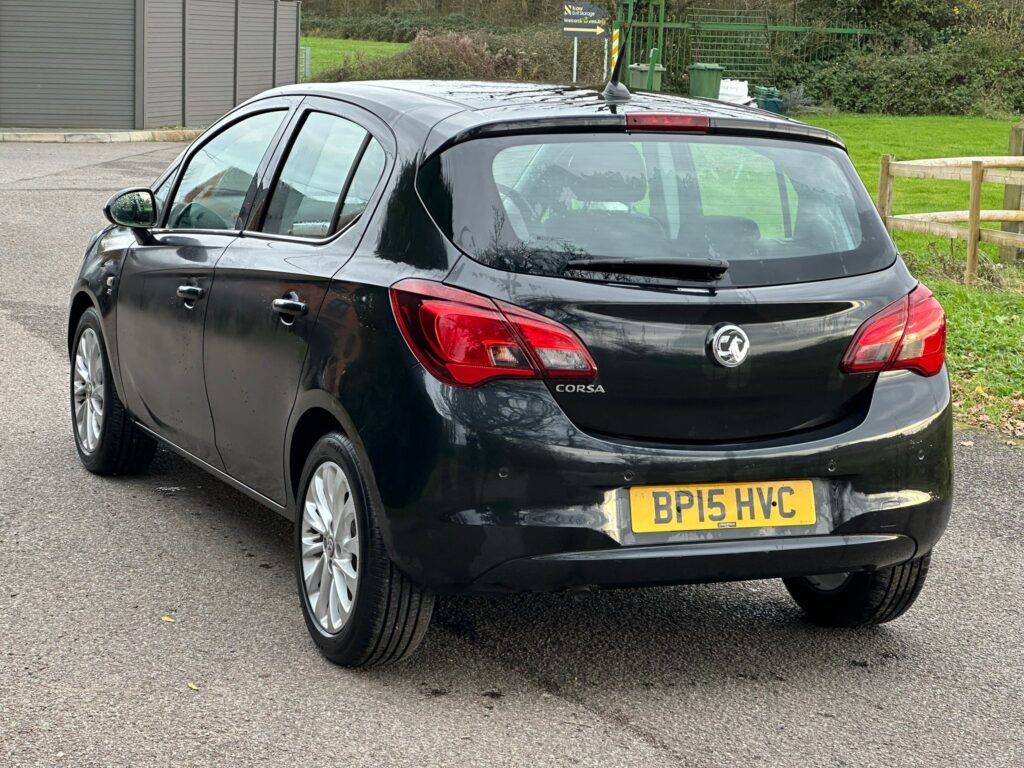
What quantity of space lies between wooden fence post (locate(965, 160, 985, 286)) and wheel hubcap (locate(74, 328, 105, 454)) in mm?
8407

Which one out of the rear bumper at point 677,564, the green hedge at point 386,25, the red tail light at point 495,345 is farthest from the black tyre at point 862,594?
the green hedge at point 386,25

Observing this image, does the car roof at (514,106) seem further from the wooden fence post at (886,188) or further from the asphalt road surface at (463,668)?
the wooden fence post at (886,188)

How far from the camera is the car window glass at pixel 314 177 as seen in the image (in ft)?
15.8

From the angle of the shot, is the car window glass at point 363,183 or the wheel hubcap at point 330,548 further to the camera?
the car window glass at point 363,183

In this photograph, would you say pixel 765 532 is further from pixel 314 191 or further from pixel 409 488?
pixel 314 191

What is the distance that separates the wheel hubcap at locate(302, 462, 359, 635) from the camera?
4418mm

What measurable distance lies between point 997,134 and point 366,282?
90.7 ft

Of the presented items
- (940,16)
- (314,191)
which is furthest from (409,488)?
(940,16)

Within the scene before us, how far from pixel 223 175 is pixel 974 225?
28.7 ft

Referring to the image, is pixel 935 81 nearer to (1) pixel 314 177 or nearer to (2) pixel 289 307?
(1) pixel 314 177

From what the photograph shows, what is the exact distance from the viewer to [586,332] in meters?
4.00

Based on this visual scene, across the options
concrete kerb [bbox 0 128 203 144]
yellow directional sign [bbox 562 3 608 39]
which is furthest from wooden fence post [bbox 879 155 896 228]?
yellow directional sign [bbox 562 3 608 39]

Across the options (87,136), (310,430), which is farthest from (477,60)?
(310,430)

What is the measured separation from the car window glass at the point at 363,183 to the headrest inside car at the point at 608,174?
0.64 metres
